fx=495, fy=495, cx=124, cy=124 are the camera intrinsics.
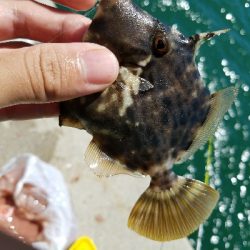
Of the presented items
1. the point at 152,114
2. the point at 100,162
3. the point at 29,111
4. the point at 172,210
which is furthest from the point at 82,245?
the point at 152,114

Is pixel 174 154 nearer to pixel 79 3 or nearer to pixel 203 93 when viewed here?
pixel 203 93

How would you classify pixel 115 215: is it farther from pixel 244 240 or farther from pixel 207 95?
pixel 207 95

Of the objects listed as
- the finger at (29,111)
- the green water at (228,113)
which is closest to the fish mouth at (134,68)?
the finger at (29,111)

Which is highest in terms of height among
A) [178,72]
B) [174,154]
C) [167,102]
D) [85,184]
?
[178,72]

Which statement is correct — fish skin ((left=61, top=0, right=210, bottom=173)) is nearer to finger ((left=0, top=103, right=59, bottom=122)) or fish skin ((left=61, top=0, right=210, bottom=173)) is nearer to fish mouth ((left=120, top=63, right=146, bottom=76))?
fish mouth ((left=120, top=63, right=146, bottom=76))

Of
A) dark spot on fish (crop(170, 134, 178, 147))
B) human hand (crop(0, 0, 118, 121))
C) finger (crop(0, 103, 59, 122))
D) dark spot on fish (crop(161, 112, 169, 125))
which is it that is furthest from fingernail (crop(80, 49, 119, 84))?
finger (crop(0, 103, 59, 122))

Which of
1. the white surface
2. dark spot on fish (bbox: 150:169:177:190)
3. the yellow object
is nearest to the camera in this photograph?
dark spot on fish (bbox: 150:169:177:190)
